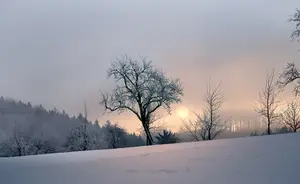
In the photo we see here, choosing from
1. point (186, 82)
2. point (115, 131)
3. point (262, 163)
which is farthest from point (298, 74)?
point (262, 163)

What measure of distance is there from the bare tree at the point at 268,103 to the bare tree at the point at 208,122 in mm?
1130

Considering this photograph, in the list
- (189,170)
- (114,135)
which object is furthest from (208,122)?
(189,170)

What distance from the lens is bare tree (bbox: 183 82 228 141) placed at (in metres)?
10.1

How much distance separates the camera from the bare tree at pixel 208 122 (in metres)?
10.1

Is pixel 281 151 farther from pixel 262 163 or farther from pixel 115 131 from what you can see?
pixel 115 131

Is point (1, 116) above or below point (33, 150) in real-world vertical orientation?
above

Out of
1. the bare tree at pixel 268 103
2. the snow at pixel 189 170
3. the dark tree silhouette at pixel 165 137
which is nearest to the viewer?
the snow at pixel 189 170

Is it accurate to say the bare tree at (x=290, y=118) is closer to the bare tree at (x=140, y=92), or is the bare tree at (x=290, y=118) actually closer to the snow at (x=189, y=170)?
the bare tree at (x=140, y=92)

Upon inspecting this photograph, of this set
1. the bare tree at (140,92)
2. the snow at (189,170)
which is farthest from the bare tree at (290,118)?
the snow at (189,170)

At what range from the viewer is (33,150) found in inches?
343

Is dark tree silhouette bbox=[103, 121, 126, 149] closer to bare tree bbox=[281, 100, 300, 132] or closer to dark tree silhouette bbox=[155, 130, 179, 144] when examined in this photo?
dark tree silhouette bbox=[155, 130, 179, 144]

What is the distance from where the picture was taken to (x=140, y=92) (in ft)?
33.0

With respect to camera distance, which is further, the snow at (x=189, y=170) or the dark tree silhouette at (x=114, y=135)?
the dark tree silhouette at (x=114, y=135)

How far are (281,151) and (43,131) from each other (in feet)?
24.3
